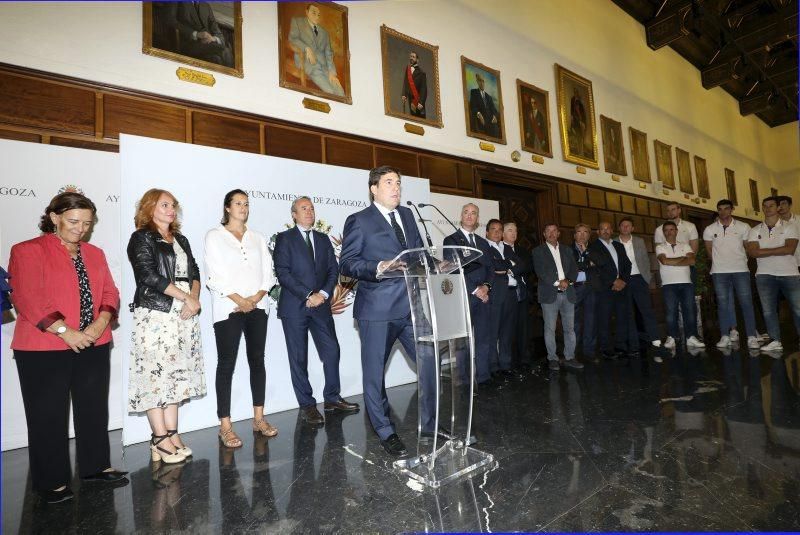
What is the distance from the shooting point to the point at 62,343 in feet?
6.94

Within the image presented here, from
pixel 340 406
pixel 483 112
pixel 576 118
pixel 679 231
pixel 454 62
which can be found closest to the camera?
pixel 340 406

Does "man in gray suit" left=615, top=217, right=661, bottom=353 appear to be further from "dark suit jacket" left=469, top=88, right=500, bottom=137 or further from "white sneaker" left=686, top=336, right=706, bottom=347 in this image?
"dark suit jacket" left=469, top=88, right=500, bottom=137

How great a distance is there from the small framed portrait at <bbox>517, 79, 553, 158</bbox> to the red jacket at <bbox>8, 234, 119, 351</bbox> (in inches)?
240

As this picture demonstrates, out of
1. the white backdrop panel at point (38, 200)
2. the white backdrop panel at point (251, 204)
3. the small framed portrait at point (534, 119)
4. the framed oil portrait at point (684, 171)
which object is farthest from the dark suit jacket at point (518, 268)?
the framed oil portrait at point (684, 171)

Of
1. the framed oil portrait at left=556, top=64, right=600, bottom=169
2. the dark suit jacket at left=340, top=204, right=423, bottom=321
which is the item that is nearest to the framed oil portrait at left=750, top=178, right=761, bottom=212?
the framed oil portrait at left=556, top=64, right=600, bottom=169

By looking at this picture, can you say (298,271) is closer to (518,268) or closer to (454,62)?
(518,268)

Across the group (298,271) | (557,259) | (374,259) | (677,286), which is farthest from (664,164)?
(374,259)

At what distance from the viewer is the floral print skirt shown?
95.2 inches

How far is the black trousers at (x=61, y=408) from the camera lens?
80.4 inches

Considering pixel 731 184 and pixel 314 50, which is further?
pixel 731 184

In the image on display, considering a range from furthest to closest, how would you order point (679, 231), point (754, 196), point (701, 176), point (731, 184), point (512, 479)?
point (754, 196)
point (731, 184)
point (701, 176)
point (679, 231)
point (512, 479)

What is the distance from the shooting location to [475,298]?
12.8 ft

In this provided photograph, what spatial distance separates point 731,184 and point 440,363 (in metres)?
15.0

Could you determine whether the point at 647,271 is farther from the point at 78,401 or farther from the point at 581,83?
the point at 78,401
